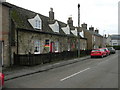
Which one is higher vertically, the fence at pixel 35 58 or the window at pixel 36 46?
the window at pixel 36 46

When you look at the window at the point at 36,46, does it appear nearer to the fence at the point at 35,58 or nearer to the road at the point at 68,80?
the fence at the point at 35,58

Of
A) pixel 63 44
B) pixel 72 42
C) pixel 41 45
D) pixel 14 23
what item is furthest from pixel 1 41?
pixel 72 42

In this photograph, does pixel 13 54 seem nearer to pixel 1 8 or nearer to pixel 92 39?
pixel 1 8

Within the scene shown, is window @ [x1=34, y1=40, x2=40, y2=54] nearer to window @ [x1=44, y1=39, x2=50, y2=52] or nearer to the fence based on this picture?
A: window @ [x1=44, y1=39, x2=50, y2=52]

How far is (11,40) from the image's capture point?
14.9 meters

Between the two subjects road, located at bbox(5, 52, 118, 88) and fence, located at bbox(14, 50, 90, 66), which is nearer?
road, located at bbox(5, 52, 118, 88)

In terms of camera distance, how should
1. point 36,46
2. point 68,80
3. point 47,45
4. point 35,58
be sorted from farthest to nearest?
1. point 47,45
2. point 36,46
3. point 35,58
4. point 68,80

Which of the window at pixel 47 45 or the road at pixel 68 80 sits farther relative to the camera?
the window at pixel 47 45

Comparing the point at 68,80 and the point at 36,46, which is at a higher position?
the point at 36,46

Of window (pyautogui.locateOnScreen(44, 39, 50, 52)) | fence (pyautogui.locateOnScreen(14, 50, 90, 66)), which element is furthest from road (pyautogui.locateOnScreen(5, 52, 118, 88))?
window (pyautogui.locateOnScreen(44, 39, 50, 52))

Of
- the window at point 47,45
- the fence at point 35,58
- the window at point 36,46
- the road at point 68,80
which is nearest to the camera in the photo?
the road at point 68,80

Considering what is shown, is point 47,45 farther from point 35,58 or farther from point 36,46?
point 35,58

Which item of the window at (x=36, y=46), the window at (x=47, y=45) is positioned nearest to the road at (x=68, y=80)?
the window at (x=36, y=46)

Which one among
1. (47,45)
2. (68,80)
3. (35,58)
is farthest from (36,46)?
(68,80)
